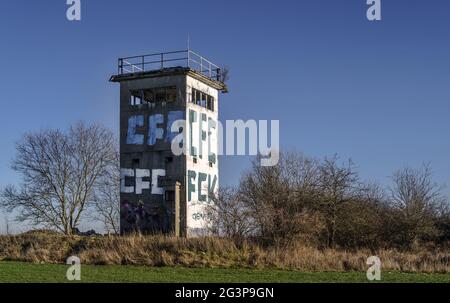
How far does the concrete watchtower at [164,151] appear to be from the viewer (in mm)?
36688

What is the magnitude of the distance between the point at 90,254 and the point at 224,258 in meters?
6.92

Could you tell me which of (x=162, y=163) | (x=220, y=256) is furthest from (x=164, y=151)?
(x=220, y=256)

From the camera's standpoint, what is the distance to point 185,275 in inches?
875

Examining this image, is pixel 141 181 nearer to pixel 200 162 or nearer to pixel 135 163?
pixel 135 163

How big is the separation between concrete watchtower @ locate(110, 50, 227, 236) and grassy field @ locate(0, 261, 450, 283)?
11.6 meters

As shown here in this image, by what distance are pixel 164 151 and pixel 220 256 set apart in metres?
11.6

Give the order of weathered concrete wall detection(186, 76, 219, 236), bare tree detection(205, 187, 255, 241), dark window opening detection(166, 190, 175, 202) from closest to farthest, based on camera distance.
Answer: bare tree detection(205, 187, 255, 241) < dark window opening detection(166, 190, 175, 202) < weathered concrete wall detection(186, 76, 219, 236)

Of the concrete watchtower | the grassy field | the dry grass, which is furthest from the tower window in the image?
the grassy field

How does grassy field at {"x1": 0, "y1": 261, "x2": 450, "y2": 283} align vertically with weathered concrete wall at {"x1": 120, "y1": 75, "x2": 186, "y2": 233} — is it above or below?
below

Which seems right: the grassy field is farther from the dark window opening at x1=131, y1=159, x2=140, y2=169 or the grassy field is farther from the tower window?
the tower window

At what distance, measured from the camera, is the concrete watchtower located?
36.7 metres

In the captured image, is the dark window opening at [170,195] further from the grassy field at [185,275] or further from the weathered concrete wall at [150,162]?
the grassy field at [185,275]
